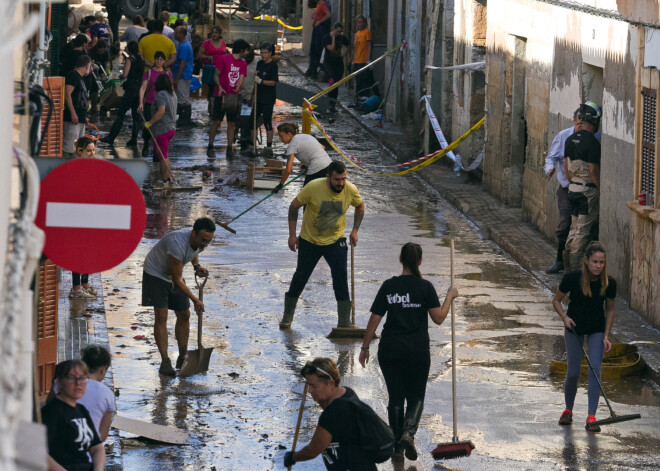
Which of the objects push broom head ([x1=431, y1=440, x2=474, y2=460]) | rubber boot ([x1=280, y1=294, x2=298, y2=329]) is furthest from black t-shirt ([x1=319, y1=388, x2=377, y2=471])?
rubber boot ([x1=280, y1=294, x2=298, y2=329])

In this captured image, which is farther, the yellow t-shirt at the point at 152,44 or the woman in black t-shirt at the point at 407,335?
the yellow t-shirt at the point at 152,44

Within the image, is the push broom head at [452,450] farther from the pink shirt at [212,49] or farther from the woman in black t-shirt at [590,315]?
the pink shirt at [212,49]

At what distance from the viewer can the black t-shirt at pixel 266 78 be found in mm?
22125

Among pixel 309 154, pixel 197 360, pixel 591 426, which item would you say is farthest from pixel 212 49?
pixel 591 426

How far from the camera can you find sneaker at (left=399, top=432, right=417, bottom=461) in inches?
341

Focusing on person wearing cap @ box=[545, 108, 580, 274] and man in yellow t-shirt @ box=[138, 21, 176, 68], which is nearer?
person wearing cap @ box=[545, 108, 580, 274]

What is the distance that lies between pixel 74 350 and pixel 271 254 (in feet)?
15.5

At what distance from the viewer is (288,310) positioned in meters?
12.2

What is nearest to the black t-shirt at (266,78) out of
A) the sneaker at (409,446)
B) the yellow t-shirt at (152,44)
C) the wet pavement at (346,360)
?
the yellow t-shirt at (152,44)

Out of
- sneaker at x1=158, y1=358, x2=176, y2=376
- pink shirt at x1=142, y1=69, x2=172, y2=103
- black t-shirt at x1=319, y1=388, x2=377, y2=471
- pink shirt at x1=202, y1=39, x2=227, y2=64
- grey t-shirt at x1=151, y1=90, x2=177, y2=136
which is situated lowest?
sneaker at x1=158, y1=358, x2=176, y2=376

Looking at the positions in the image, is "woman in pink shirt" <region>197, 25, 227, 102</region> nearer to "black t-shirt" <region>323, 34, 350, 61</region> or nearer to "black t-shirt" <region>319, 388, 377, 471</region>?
"black t-shirt" <region>323, 34, 350, 61</region>

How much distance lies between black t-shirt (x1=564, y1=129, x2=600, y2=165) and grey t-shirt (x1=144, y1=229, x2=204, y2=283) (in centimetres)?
529

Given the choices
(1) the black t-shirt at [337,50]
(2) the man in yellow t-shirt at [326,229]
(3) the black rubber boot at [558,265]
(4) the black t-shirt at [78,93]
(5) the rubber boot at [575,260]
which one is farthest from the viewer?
(1) the black t-shirt at [337,50]

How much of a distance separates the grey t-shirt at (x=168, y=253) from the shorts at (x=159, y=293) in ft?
0.14
